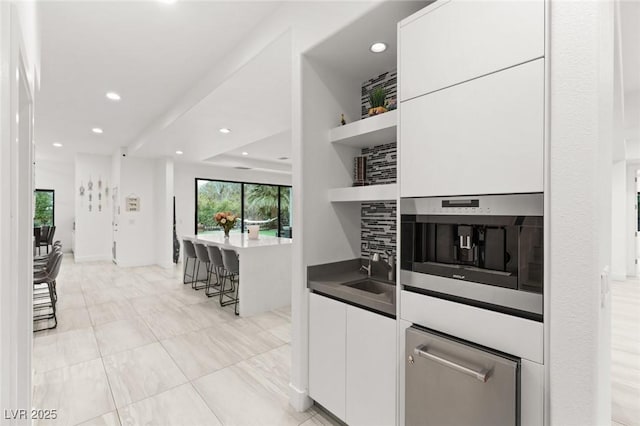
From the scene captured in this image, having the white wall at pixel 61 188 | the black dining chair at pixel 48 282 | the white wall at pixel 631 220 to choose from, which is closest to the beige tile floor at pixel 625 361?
the white wall at pixel 631 220

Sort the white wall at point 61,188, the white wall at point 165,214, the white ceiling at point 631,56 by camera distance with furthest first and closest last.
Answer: the white wall at point 61,188 < the white wall at point 165,214 < the white ceiling at point 631,56

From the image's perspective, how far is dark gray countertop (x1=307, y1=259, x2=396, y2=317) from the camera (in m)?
1.70

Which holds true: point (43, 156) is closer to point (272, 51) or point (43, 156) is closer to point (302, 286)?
point (272, 51)

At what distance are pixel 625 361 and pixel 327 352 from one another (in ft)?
9.59

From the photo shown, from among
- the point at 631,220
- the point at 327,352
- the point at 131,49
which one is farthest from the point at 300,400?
the point at 631,220

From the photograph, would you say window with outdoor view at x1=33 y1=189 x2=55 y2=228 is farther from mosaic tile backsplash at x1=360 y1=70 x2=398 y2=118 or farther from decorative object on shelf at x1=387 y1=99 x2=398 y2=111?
decorative object on shelf at x1=387 y1=99 x2=398 y2=111

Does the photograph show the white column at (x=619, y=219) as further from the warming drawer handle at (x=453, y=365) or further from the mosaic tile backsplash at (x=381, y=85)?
the warming drawer handle at (x=453, y=365)

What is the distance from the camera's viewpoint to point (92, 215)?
322 inches

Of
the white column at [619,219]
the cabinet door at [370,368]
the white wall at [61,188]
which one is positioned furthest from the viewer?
the white wall at [61,188]

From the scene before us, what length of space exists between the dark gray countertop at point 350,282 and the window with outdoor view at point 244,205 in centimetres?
655

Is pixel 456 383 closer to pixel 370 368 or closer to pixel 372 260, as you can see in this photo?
pixel 370 368

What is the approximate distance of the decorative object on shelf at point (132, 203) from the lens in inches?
288

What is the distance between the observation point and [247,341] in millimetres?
3223

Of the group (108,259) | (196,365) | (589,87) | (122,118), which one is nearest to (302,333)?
(196,365)
